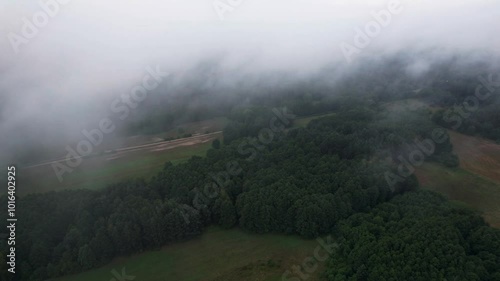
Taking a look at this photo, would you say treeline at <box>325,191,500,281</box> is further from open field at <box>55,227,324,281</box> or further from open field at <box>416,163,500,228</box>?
open field at <box>416,163,500,228</box>

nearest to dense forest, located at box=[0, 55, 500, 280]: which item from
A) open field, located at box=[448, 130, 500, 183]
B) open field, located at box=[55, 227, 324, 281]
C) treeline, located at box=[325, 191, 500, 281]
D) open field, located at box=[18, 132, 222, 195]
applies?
treeline, located at box=[325, 191, 500, 281]

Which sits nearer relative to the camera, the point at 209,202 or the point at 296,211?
the point at 296,211

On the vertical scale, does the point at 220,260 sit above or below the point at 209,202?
below

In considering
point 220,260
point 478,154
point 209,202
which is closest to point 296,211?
point 220,260

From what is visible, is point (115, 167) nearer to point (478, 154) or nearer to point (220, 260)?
point (220, 260)

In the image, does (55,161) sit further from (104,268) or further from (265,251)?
(265,251)

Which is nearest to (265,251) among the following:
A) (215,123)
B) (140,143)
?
(140,143)
